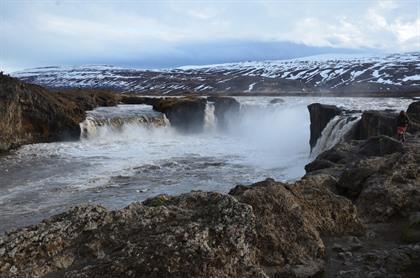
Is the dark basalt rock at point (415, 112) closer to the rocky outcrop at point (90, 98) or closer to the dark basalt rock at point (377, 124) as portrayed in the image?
the dark basalt rock at point (377, 124)

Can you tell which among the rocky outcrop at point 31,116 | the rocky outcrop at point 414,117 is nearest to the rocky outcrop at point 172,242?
the rocky outcrop at point 414,117

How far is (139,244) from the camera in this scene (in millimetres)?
4660

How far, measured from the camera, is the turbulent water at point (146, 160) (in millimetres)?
20609

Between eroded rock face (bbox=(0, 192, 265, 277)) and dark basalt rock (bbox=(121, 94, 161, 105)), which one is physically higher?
eroded rock face (bbox=(0, 192, 265, 277))

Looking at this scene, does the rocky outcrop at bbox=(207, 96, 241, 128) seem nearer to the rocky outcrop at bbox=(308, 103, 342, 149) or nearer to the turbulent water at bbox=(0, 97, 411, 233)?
the turbulent water at bbox=(0, 97, 411, 233)

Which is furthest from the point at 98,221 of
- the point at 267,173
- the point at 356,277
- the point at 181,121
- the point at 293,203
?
the point at 181,121

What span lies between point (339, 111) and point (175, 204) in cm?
2784

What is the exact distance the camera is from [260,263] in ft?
18.9

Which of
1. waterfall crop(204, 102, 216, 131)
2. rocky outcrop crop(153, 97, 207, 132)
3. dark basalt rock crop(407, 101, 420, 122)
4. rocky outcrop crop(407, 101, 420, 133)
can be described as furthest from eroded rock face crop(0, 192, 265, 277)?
waterfall crop(204, 102, 216, 131)

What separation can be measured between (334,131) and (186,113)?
23.3m

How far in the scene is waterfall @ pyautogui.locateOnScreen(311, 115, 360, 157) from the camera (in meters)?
27.6

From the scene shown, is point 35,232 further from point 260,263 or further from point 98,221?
point 260,263

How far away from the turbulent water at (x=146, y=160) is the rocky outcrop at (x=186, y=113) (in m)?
1.02

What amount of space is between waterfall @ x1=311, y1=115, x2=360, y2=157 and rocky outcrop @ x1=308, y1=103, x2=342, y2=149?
1782 mm
